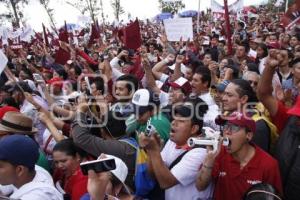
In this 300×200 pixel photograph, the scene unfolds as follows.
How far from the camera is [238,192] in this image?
2689 mm

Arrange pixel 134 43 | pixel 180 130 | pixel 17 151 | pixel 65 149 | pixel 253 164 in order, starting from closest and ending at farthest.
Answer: pixel 17 151 < pixel 253 164 < pixel 180 130 < pixel 65 149 < pixel 134 43

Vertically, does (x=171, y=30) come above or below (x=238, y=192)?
above

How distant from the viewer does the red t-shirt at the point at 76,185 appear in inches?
109

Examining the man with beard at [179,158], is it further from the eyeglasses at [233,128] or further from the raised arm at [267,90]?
the raised arm at [267,90]

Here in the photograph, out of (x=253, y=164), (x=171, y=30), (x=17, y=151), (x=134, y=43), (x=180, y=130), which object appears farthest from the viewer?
(x=171, y=30)

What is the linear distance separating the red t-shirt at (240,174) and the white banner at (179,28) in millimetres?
5068

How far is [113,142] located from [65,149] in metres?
0.43

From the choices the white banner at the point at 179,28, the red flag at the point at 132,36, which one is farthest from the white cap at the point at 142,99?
the white banner at the point at 179,28

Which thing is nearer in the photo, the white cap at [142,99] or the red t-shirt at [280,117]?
the red t-shirt at [280,117]

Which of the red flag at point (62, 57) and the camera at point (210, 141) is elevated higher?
the camera at point (210, 141)

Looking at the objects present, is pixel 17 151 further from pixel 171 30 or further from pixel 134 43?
pixel 171 30

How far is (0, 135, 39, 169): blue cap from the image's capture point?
224 cm

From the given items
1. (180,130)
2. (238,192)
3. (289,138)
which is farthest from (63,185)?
(289,138)

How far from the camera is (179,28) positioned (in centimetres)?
769
